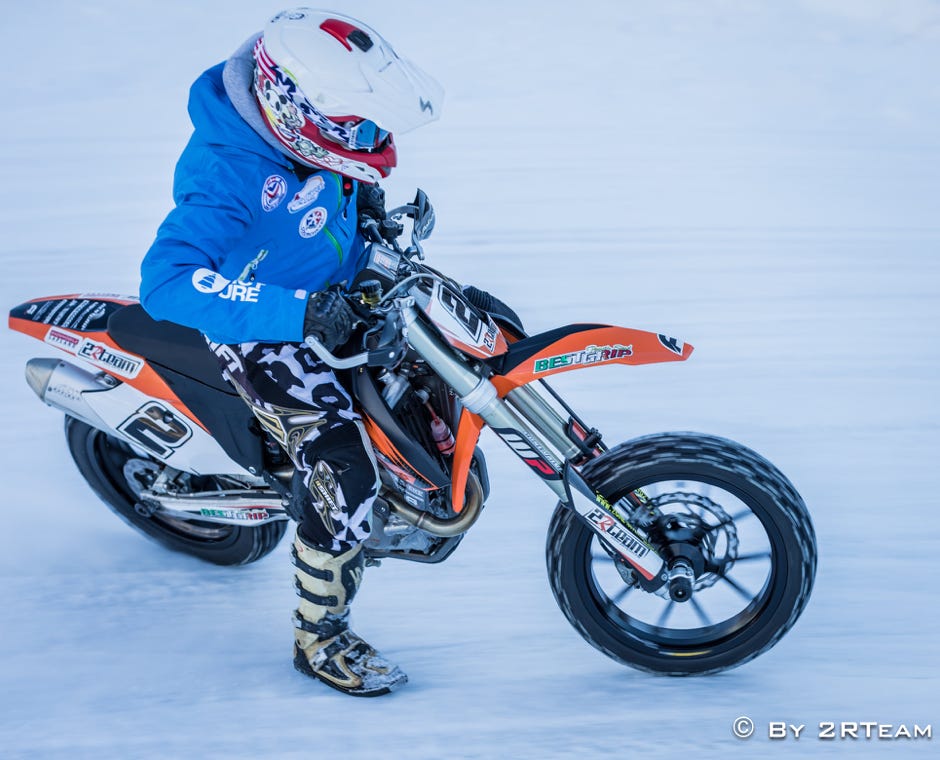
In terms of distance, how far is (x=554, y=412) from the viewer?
2.59m

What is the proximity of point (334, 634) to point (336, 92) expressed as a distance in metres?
1.37

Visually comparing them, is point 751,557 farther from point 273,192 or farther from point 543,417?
point 273,192

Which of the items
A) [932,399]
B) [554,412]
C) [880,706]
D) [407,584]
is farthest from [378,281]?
[932,399]

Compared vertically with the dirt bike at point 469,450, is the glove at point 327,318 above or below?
above

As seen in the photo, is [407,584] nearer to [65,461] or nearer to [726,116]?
[65,461]

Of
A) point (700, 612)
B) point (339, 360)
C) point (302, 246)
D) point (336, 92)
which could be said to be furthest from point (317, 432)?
point (700, 612)

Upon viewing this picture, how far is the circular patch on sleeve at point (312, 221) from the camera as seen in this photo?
259 cm

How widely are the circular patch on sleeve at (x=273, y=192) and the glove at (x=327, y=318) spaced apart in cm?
37

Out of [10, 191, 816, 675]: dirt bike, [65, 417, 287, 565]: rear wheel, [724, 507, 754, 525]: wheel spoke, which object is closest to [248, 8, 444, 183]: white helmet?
[10, 191, 816, 675]: dirt bike

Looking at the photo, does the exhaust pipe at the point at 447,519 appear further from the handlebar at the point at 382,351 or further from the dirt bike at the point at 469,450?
the handlebar at the point at 382,351

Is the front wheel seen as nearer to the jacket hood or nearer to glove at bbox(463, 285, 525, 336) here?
glove at bbox(463, 285, 525, 336)

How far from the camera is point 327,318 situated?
7.22 ft

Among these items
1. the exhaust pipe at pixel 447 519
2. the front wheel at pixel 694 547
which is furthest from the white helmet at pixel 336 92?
the front wheel at pixel 694 547

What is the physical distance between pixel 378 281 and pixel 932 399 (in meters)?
2.49
